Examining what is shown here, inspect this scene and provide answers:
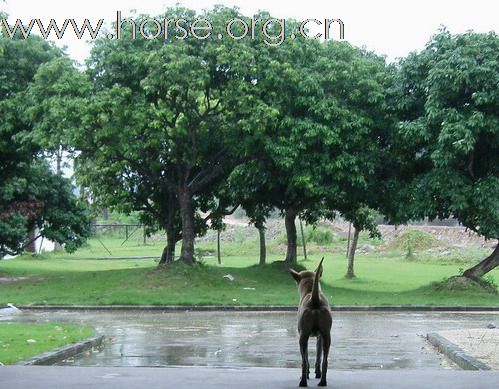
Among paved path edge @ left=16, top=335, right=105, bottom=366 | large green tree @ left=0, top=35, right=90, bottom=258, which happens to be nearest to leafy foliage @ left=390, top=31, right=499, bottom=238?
large green tree @ left=0, top=35, right=90, bottom=258

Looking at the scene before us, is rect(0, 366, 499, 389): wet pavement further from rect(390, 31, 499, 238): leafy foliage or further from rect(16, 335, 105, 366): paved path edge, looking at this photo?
rect(390, 31, 499, 238): leafy foliage

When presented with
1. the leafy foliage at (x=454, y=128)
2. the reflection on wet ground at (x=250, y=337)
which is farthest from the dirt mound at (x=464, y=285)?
the reflection on wet ground at (x=250, y=337)

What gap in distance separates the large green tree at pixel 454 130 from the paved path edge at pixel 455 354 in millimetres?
13142

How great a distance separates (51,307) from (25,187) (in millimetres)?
10916

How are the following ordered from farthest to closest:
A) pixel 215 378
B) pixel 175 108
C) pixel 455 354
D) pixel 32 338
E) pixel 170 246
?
pixel 170 246 → pixel 175 108 → pixel 32 338 → pixel 455 354 → pixel 215 378

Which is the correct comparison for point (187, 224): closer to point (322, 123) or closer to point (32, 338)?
point (322, 123)

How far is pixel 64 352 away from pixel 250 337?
450cm

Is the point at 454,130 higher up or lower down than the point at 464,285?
higher up

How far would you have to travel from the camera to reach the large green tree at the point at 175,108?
1124 inches

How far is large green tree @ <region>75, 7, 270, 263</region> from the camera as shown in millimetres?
28539

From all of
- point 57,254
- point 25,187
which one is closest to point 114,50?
point 25,187

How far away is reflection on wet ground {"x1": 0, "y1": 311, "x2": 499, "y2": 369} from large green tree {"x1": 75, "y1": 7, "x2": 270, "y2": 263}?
276 inches

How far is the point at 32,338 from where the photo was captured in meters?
15.2

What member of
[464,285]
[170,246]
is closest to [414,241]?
[170,246]
